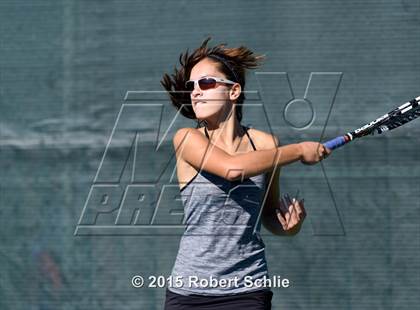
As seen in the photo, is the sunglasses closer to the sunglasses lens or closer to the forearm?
the sunglasses lens

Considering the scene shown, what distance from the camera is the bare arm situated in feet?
8.32

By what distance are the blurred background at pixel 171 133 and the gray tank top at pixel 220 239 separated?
1.18 m

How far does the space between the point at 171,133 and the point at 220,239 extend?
1.33m

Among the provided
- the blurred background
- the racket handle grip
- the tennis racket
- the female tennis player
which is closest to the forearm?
the female tennis player

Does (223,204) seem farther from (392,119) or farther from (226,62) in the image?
(392,119)

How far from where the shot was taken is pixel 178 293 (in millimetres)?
2570

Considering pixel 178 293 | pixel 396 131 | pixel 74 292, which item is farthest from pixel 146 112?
pixel 178 293

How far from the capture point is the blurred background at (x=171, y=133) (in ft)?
12.2

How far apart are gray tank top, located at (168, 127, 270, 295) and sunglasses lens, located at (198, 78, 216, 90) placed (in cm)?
29

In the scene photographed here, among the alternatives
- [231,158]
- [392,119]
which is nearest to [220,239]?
[231,158]

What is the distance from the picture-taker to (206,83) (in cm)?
273

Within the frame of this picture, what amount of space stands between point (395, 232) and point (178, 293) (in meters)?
1.46

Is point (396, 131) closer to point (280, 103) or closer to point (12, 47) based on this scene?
point (280, 103)

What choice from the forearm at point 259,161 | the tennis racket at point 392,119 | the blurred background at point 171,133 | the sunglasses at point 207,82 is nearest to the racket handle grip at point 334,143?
the tennis racket at point 392,119
